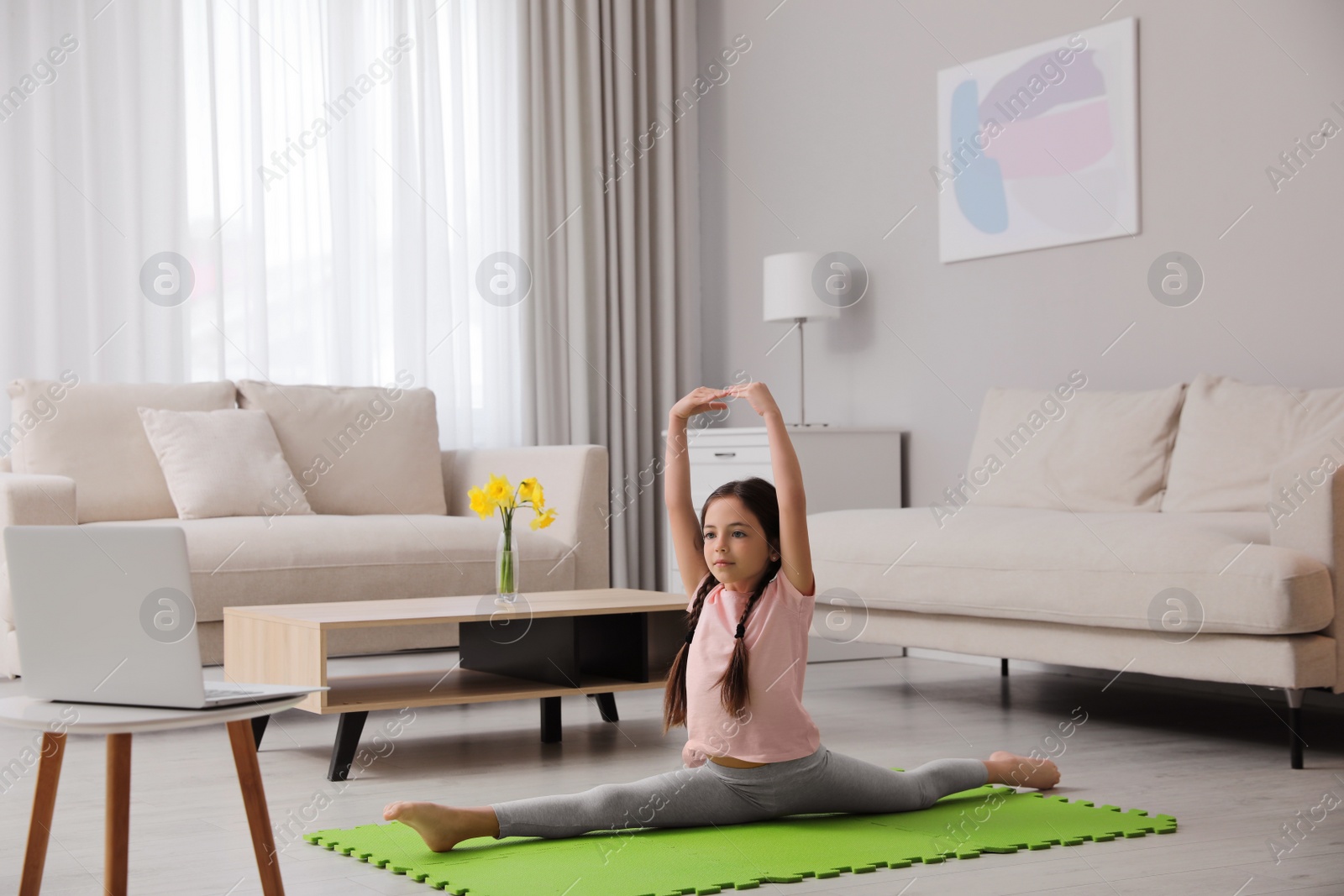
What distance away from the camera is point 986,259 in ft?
14.9

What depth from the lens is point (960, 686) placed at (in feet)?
13.1

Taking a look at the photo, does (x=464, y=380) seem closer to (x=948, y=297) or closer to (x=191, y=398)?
(x=191, y=398)

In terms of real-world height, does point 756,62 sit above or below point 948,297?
above

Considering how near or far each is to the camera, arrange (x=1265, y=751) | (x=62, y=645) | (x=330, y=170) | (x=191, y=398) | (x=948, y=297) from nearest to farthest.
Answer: (x=62, y=645), (x=1265, y=751), (x=191, y=398), (x=948, y=297), (x=330, y=170)

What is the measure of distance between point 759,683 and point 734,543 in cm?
21

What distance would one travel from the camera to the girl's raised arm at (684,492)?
208 centimetres

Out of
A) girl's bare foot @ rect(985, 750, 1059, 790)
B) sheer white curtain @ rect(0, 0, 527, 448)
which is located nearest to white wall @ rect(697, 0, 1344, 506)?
sheer white curtain @ rect(0, 0, 527, 448)

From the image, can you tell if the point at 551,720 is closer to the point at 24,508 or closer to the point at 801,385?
the point at 24,508

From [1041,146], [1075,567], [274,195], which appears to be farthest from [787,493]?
[274,195]

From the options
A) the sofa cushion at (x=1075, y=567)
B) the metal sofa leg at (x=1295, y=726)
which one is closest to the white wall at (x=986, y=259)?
the sofa cushion at (x=1075, y=567)

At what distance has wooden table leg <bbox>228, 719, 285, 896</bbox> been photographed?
5.16 ft

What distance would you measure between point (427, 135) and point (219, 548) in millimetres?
2345

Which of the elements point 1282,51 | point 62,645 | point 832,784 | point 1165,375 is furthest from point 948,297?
point 62,645

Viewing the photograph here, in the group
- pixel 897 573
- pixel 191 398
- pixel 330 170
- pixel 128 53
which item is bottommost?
pixel 897 573
